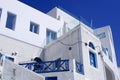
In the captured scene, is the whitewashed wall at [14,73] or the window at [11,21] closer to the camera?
the whitewashed wall at [14,73]


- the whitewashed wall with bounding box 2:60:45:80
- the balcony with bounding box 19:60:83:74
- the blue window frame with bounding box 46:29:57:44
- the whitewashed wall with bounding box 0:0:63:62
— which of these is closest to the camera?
the whitewashed wall with bounding box 2:60:45:80

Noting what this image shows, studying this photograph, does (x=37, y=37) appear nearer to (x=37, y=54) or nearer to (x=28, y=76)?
(x=37, y=54)

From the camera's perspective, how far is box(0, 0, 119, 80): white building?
1420cm

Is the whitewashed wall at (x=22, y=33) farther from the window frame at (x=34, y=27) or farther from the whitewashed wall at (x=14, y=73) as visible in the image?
the whitewashed wall at (x=14, y=73)

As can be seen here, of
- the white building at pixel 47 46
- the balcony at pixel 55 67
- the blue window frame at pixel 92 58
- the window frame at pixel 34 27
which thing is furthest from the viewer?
the window frame at pixel 34 27

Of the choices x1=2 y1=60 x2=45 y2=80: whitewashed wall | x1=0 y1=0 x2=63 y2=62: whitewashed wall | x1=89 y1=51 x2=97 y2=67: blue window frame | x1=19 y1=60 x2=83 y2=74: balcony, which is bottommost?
x1=2 y1=60 x2=45 y2=80: whitewashed wall

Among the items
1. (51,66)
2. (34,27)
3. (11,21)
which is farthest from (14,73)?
(34,27)

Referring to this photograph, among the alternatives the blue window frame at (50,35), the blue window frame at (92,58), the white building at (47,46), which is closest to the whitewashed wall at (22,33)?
the white building at (47,46)

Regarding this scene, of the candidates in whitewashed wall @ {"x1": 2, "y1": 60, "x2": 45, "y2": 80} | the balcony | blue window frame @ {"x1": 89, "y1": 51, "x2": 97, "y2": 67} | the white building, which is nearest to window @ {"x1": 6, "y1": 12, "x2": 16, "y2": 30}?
the white building

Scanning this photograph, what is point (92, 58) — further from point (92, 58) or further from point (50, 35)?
point (50, 35)

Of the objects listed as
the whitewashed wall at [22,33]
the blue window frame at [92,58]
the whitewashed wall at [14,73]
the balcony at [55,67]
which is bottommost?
the whitewashed wall at [14,73]

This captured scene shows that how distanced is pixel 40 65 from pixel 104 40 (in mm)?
16055

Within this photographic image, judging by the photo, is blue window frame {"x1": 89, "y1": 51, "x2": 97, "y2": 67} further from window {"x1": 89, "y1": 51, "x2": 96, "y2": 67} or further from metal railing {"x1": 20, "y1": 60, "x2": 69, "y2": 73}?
metal railing {"x1": 20, "y1": 60, "x2": 69, "y2": 73}

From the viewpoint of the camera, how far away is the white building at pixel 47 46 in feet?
46.6
